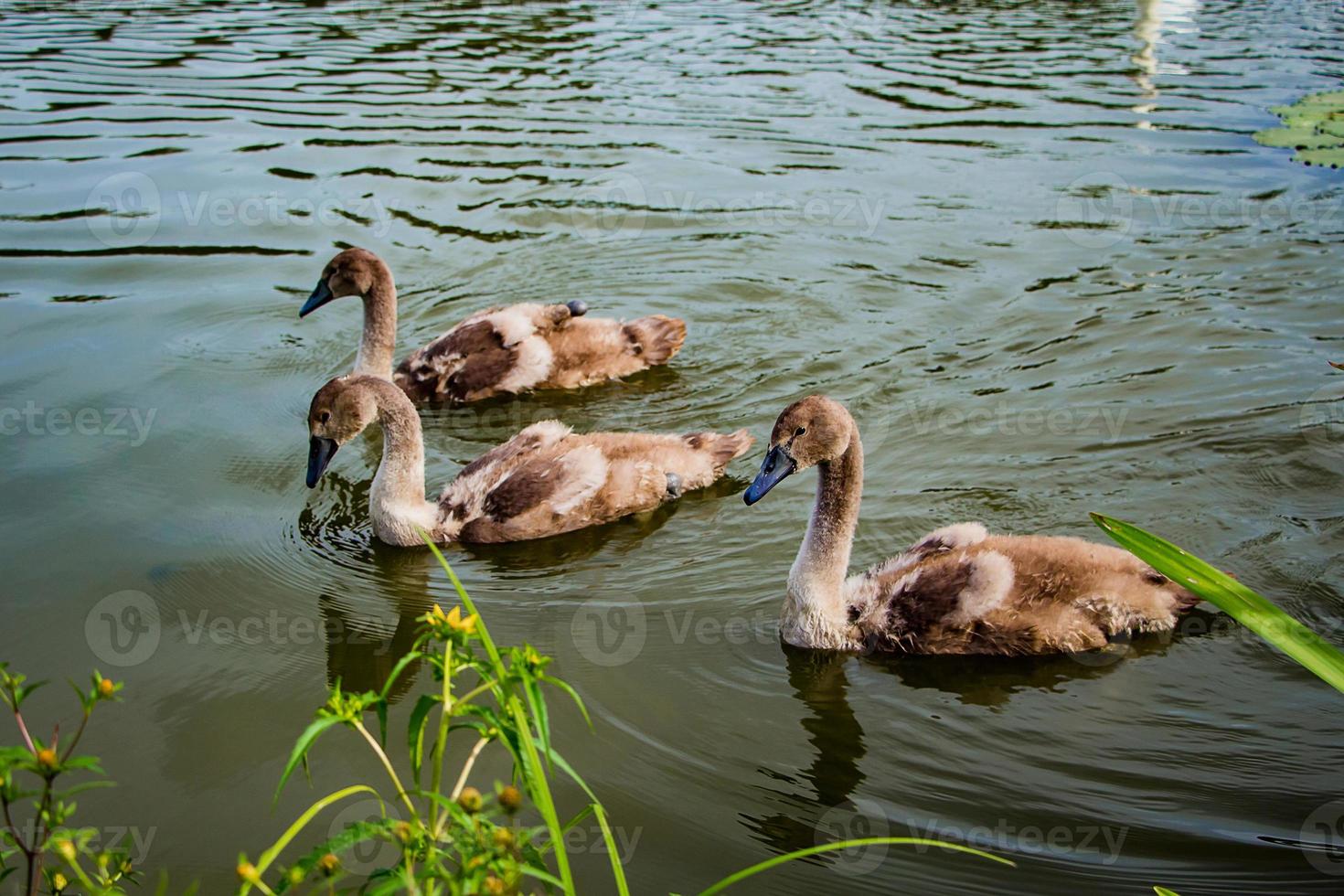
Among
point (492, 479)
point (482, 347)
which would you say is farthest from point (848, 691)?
point (482, 347)

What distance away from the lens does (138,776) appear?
4367mm

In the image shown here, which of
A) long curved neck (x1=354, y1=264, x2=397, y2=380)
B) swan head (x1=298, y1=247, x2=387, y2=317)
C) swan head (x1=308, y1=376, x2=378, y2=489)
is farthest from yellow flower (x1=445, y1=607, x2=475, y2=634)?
swan head (x1=298, y1=247, x2=387, y2=317)

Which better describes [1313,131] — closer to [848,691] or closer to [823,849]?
[848,691]

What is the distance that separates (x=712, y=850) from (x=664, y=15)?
16.3 meters

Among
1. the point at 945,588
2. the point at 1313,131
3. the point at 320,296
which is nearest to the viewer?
the point at 945,588

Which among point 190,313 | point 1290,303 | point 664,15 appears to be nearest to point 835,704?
point 1290,303

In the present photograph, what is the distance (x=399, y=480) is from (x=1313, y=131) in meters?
9.93

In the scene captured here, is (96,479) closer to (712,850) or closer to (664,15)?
(712,850)

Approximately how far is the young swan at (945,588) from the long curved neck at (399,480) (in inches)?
73.7

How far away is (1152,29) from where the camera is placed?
17703mm

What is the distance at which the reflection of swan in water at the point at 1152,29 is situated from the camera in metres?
14.2

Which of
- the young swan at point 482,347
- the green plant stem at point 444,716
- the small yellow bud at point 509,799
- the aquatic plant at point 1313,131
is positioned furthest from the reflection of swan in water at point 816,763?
the aquatic plant at point 1313,131

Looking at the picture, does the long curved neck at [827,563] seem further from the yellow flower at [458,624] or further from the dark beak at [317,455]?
the yellow flower at [458,624]

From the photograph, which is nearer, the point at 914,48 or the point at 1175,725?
the point at 1175,725
